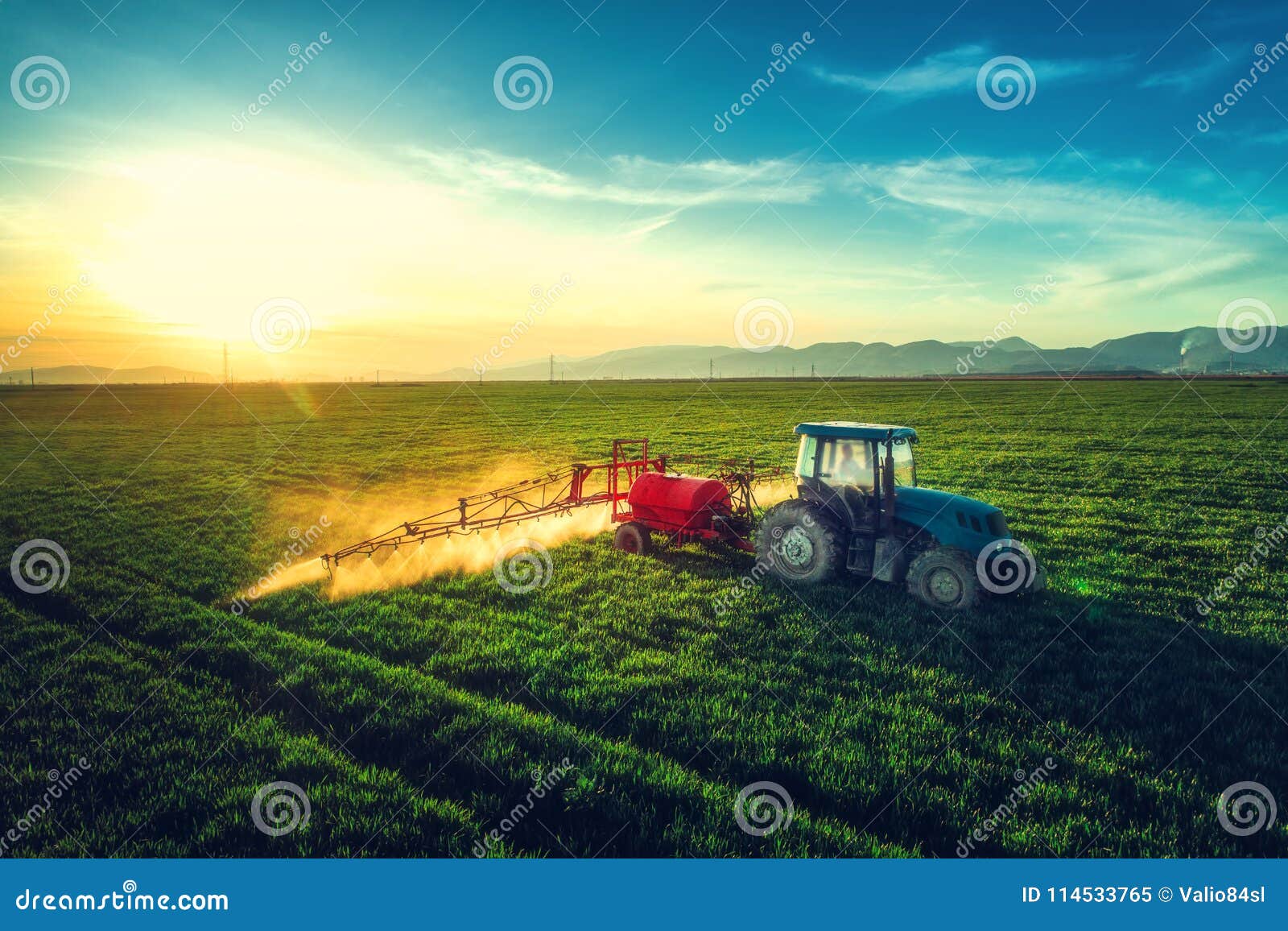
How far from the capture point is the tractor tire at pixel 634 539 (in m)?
12.0

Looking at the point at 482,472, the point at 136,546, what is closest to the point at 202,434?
the point at 482,472

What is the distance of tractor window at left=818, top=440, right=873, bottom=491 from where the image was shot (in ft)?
32.4

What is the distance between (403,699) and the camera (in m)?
6.90

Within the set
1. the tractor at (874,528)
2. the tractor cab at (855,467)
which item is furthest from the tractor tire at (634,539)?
the tractor cab at (855,467)

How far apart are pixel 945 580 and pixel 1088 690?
2.21m

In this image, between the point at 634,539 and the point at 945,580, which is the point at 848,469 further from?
the point at 634,539

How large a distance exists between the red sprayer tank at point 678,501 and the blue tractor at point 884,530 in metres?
1.47

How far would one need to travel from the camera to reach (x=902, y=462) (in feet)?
33.2

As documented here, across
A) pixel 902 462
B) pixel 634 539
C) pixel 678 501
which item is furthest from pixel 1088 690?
pixel 634 539

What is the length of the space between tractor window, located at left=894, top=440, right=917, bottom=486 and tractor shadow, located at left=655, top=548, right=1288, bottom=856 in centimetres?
170

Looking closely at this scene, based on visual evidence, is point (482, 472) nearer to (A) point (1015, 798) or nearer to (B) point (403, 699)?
(B) point (403, 699)

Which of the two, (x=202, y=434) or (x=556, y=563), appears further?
(x=202, y=434)

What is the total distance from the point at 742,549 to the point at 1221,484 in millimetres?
17009

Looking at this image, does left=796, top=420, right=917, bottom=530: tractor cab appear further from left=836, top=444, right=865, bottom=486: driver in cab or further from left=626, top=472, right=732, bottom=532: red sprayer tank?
left=626, top=472, right=732, bottom=532: red sprayer tank
